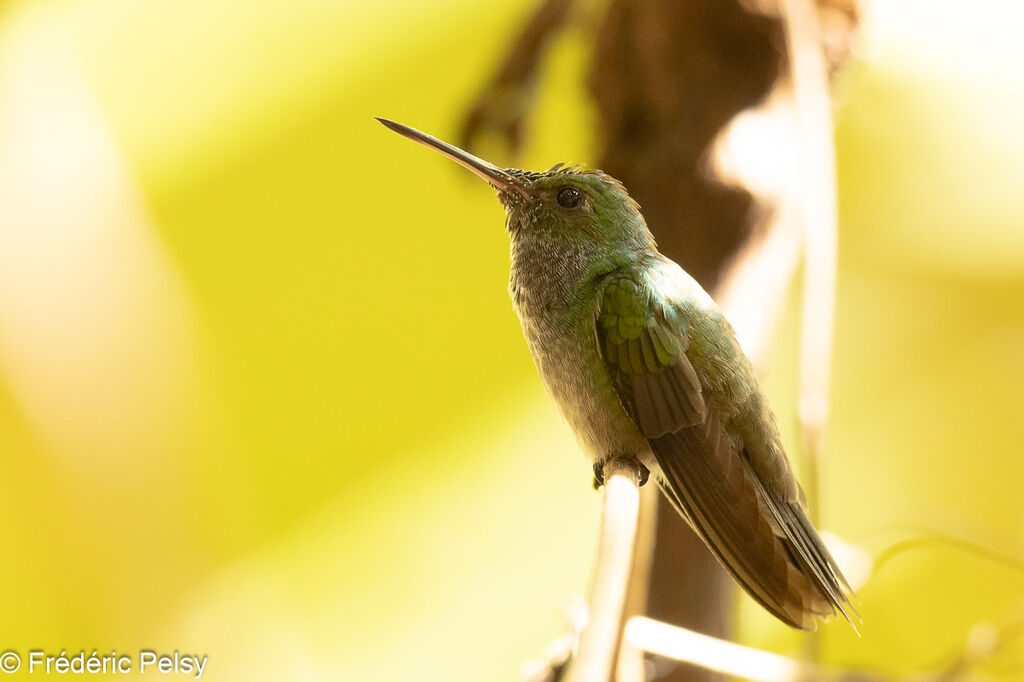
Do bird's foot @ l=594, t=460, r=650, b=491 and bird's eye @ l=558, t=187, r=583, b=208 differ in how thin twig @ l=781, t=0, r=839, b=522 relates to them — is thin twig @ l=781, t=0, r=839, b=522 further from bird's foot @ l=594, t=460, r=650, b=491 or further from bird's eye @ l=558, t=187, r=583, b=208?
bird's eye @ l=558, t=187, r=583, b=208

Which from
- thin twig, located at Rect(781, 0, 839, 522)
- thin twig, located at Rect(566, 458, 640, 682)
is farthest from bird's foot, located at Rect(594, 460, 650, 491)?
thin twig, located at Rect(566, 458, 640, 682)

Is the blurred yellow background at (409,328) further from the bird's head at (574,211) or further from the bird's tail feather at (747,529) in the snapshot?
the bird's tail feather at (747,529)

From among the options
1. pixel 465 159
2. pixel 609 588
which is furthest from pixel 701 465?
pixel 609 588

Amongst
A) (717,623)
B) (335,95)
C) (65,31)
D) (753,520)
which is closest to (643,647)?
(753,520)

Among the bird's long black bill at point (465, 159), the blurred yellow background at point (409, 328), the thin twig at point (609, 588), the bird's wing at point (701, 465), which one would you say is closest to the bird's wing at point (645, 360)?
the bird's wing at point (701, 465)

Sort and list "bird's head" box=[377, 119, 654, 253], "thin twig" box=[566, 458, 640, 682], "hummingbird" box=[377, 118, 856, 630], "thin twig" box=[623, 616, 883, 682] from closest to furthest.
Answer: "thin twig" box=[566, 458, 640, 682], "thin twig" box=[623, 616, 883, 682], "hummingbird" box=[377, 118, 856, 630], "bird's head" box=[377, 119, 654, 253]

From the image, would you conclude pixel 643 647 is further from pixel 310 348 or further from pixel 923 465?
pixel 923 465

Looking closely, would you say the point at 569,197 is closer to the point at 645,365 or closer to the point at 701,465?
the point at 645,365
